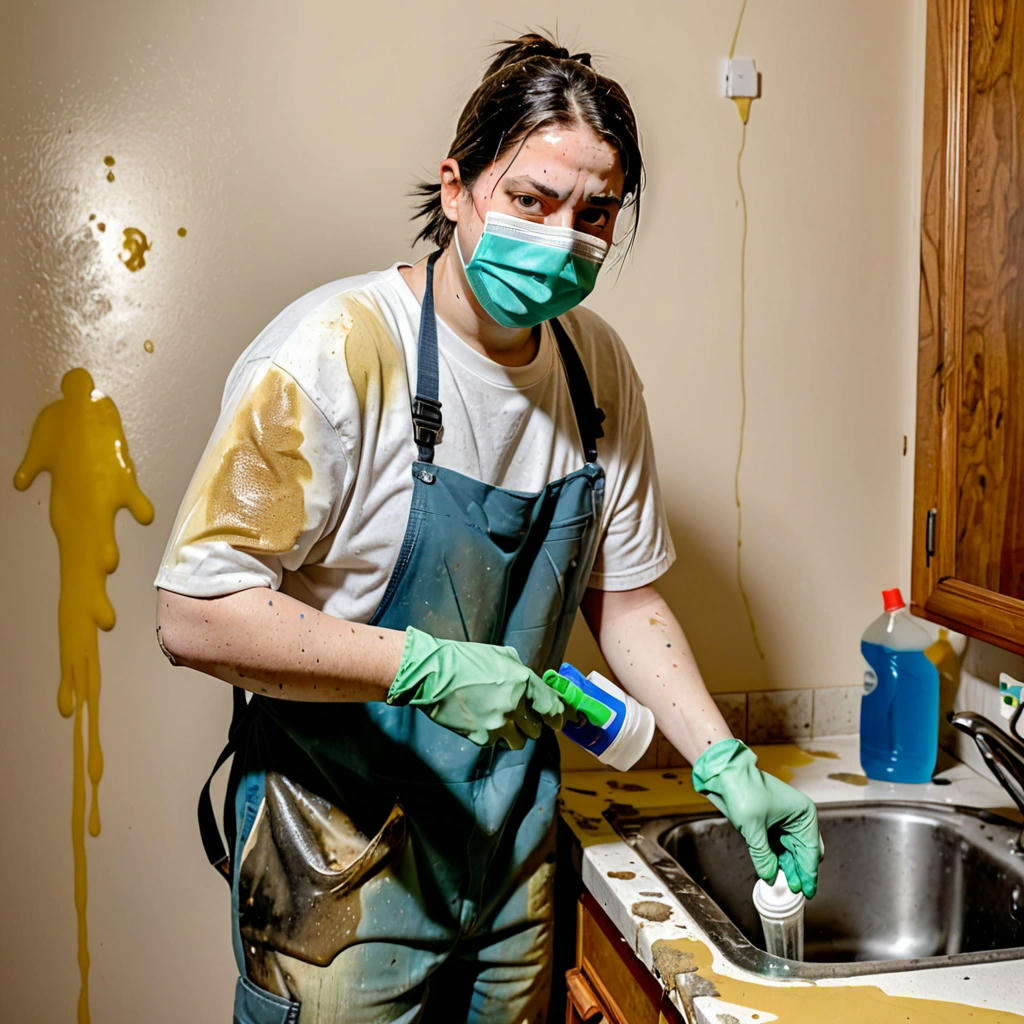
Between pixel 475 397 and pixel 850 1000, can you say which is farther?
pixel 475 397

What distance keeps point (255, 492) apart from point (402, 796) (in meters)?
0.40

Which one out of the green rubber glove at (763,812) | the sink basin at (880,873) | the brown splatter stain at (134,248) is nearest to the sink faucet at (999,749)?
the sink basin at (880,873)

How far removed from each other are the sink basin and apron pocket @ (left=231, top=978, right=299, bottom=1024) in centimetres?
48

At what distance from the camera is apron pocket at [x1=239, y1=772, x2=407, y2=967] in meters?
1.17

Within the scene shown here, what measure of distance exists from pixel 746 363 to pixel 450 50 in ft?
2.20

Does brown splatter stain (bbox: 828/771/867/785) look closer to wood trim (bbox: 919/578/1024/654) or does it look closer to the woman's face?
wood trim (bbox: 919/578/1024/654)

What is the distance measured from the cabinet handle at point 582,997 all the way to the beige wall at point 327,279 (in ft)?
1.83

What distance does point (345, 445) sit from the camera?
42.3 inches

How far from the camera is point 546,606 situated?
127 centimetres

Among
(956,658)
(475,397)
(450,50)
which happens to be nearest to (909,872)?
(956,658)

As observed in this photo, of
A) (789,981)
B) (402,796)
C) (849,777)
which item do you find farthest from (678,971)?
(849,777)

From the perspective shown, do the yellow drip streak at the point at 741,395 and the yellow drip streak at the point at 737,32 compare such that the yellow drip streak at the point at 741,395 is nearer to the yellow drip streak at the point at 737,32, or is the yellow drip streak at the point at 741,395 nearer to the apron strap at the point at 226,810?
Result: the yellow drip streak at the point at 737,32

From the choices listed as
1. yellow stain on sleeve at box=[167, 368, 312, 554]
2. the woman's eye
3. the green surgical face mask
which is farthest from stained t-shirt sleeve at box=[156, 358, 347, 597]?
the woman's eye

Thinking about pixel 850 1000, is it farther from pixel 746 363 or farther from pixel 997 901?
pixel 746 363
